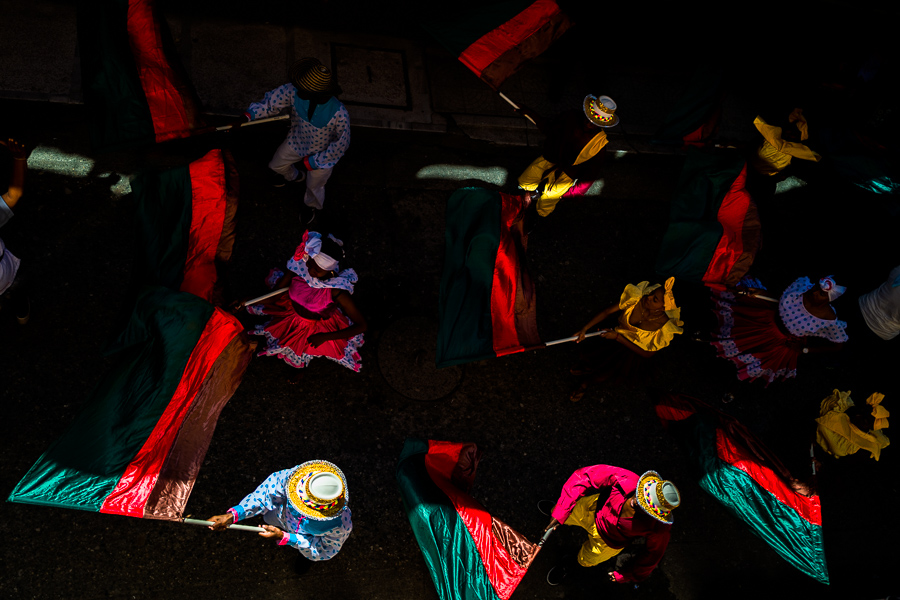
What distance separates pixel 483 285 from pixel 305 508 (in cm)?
251

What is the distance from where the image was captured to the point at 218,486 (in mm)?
6125

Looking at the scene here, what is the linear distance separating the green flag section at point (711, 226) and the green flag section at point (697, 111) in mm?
656

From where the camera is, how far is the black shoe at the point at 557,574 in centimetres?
632

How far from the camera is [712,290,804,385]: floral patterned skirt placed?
716 centimetres

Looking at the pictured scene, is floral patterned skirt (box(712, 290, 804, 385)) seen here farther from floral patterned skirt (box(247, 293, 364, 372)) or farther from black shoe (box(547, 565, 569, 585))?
floral patterned skirt (box(247, 293, 364, 372))

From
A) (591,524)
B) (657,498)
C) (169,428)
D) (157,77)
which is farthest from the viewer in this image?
(157,77)

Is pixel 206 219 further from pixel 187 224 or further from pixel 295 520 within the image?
pixel 295 520

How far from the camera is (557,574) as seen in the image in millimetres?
6328

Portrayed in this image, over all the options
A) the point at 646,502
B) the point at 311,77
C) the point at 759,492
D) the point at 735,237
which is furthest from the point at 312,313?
the point at 735,237

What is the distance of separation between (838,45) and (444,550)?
365 inches

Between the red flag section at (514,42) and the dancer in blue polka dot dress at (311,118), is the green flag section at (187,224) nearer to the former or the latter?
the dancer in blue polka dot dress at (311,118)

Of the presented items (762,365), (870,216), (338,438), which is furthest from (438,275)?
(870,216)

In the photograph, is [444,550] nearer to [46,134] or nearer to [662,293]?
[662,293]

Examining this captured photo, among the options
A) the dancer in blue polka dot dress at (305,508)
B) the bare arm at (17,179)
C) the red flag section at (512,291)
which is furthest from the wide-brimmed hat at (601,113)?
the bare arm at (17,179)
